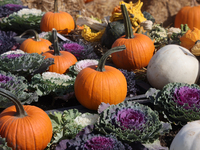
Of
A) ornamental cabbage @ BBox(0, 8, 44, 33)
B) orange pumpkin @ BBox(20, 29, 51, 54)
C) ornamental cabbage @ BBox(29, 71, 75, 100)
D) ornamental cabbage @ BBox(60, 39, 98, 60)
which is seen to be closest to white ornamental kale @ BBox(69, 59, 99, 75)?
ornamental cabbage @ BBox(29, 71, 75, 100)

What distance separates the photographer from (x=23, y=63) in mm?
3025

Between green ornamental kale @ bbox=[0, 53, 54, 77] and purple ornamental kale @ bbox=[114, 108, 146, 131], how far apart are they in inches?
56.4

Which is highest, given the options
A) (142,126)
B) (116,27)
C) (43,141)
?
(116,27)

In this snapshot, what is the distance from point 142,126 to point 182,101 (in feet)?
2.27

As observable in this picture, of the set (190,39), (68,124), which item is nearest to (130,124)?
(68,124)

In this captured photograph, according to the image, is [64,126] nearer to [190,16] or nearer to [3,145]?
[3,145]

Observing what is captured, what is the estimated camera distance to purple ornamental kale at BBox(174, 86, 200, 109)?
2433 millimetres

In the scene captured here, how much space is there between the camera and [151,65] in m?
3.17

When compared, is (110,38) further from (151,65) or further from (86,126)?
(86,126)

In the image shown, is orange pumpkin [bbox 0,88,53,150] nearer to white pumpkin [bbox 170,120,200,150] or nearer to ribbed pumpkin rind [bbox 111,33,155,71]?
white pumpkin [bbox 170,120,200,150]

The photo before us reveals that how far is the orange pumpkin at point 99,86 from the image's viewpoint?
2.56 metres

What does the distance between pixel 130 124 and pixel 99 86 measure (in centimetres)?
66

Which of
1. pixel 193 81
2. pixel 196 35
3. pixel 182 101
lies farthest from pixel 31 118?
pixel 196 35

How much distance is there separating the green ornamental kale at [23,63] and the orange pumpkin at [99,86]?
761 mm
